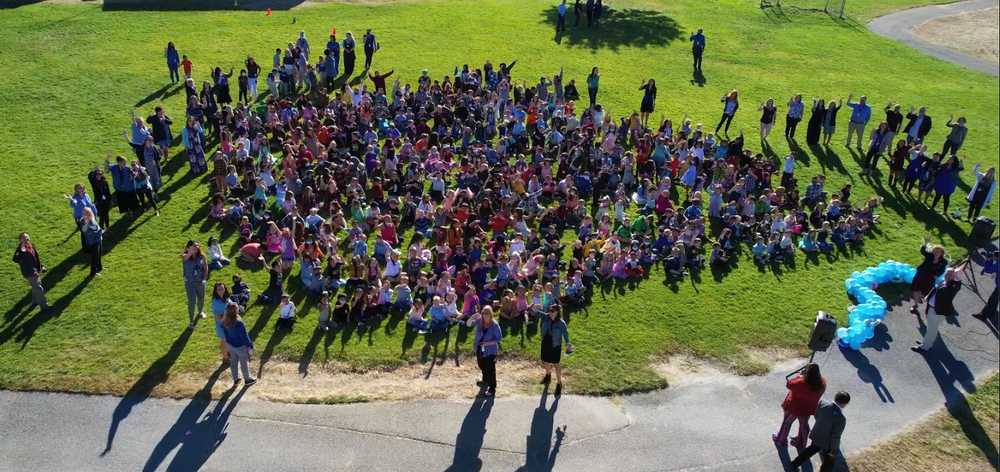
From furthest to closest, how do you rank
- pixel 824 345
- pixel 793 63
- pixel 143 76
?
pixel 793 63 → pixel 143 76 → pixel 824 345

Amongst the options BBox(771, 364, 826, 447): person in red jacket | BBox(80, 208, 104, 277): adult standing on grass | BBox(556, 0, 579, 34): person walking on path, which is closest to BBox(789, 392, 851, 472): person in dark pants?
BBox(771, 364, 826, 447): person in red jacket

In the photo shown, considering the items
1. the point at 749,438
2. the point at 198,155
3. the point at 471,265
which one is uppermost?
the point at 198,155

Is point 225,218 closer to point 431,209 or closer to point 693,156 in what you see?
point 431,209

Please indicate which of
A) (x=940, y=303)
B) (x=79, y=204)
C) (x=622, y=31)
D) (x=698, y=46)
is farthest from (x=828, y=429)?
(x=622, y=31)

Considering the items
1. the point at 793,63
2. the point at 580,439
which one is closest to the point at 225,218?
the point at 580,439

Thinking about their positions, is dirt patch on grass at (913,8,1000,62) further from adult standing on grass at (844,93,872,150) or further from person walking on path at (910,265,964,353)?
person walking on path at (910,265,964,353)

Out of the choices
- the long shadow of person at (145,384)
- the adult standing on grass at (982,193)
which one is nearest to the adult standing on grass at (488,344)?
the long shadow of person at (145,384)
